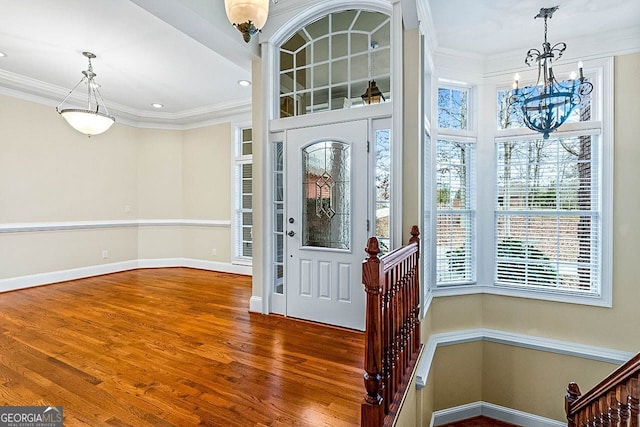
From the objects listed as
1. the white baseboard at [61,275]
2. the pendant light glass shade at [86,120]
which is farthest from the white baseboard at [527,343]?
the white baseboard at [61,275]

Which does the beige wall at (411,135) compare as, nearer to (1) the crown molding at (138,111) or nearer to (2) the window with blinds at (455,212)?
(2) the window with blinds at (455,212)

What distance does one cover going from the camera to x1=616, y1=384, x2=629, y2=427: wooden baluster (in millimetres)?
1632

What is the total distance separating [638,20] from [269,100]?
360 centimetres

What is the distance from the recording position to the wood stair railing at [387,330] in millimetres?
1675

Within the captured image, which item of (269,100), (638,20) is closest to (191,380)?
(269,100)

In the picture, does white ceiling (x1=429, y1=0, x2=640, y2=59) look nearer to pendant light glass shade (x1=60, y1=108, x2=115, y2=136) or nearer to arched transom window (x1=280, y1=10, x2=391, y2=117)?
arched transom window (x1=280, y1=10, x2=391, y2=117)

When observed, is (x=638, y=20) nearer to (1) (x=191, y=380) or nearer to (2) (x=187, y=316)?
(1) (x=191, y=380)

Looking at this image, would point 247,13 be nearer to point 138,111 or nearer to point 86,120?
point 86,120

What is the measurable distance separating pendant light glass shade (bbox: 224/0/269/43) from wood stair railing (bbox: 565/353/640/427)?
2.36 m

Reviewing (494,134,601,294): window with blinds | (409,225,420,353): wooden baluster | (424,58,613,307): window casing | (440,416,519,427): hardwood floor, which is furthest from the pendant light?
(440,416,519,427): hardwood floor

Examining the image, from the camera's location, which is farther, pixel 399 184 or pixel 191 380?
pixel 399 184

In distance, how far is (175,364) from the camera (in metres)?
2.48

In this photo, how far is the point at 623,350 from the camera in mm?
3412

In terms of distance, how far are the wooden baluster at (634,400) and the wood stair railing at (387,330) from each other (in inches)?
43.7
